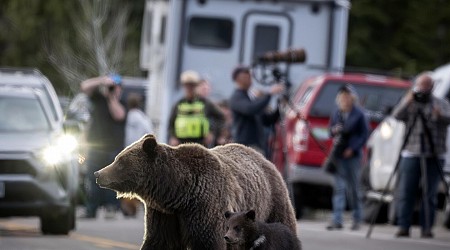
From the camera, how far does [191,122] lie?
60.3 feet

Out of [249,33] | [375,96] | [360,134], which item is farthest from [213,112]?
[249,33]

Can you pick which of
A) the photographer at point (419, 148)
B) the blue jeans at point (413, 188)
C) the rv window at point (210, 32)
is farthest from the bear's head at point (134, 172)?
the rv window at point (210, 32)

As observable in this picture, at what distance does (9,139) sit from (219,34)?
10.0 metres

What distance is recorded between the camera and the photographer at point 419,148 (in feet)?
62.1

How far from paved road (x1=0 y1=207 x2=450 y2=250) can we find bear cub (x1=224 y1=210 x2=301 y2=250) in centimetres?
535

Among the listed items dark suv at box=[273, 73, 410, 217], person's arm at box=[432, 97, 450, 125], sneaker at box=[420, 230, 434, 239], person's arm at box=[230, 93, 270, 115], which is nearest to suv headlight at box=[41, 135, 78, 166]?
person's arm at box=[230, 93, 270, 115]

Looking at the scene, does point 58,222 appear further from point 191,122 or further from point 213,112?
point 213,112

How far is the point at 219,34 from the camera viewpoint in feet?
91.5

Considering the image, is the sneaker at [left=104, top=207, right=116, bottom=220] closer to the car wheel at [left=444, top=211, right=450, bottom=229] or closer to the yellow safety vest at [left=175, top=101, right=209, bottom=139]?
the car wheel at [left=444, top=211, right=450, bottom=229]

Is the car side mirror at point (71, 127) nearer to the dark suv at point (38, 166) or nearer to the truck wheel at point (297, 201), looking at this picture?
the dark suv at point (38, 166)

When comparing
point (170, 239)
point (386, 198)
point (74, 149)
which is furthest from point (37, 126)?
point (170, 239)

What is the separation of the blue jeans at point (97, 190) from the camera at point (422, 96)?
17.6 feet

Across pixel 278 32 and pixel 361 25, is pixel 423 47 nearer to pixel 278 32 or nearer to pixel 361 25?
pixel 361 25

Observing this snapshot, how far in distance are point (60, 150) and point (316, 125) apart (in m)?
5.91
